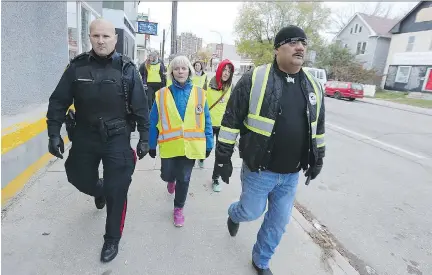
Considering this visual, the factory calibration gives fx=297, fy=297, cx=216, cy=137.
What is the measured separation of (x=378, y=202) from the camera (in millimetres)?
4211

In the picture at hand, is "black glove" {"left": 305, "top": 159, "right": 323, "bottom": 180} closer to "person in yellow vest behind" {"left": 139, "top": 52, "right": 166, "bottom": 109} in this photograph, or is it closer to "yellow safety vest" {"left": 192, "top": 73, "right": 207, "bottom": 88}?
"yellow safety vest" {"left": 192, "top": 73, "right": 207, "bottom": 88}

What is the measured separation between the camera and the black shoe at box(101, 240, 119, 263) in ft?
7.93

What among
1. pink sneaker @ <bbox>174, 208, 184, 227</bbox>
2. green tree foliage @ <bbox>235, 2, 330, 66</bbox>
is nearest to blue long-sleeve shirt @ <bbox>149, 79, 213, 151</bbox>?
pink sneaker @ <bbox>174, 208, 184, 227</bbox>

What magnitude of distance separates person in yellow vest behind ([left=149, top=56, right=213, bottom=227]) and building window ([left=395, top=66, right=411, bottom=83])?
31245 mm

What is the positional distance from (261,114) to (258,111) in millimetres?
31

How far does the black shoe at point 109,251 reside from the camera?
2.42 m

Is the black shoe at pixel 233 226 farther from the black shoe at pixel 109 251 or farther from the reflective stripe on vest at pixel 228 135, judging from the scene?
the black shoe at pixel 109 251

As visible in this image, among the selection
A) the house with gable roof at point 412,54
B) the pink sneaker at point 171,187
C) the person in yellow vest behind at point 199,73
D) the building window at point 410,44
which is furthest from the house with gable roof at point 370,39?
the pink sneaker at point 171,187

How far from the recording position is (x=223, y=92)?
4207mm

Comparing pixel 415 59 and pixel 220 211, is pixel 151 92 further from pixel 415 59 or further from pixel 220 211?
pixel 415 59

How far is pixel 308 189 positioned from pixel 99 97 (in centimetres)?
→ 334

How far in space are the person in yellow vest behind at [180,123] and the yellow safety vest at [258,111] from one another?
2.26 ft

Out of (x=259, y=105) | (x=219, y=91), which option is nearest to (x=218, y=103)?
(x=219, y=91)

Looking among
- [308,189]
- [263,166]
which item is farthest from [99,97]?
[308,189]
